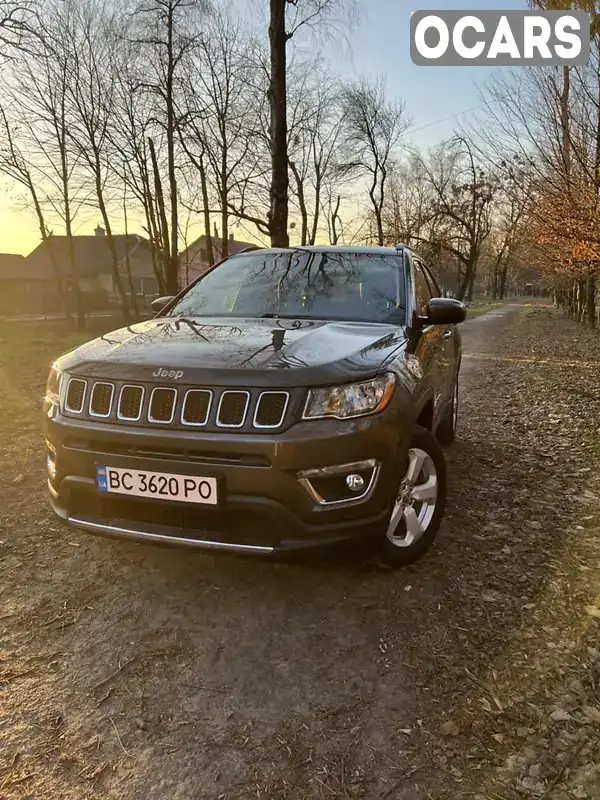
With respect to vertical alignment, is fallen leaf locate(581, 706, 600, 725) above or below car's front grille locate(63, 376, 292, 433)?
below

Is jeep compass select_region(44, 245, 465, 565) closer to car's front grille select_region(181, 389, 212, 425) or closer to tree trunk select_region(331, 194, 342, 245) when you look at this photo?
car's front grille select_region(181, 389, 212, 425)

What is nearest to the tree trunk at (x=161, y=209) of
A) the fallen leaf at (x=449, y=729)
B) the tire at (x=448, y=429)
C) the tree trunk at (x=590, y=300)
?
the tree trunk at (x=590, y=300)

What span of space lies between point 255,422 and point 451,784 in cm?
147

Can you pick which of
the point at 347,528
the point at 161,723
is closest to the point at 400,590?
the point at 347,528

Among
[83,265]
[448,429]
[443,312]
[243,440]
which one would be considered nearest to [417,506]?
[443,312]

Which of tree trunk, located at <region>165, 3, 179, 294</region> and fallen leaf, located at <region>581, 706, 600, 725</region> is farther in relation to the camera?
tree trunk, located at <region>165, 3, 179, 294</region>

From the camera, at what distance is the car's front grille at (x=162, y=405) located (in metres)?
2.66

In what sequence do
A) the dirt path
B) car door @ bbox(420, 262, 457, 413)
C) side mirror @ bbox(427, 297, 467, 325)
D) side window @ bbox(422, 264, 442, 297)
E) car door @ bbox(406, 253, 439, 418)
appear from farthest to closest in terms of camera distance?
side window @ bbox(422, 264, 442, 297)
car door @ bbox(420, 262, 457, 413)
side mirror @ bbox(427, 297, 467, 325)
car door @ bbox(406, 253, 439, 418)
the dirt path

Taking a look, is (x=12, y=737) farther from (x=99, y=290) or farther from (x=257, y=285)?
(x=99, y=290)

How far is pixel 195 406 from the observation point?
263 centimetres

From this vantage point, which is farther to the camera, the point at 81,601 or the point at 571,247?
the point at 571,247

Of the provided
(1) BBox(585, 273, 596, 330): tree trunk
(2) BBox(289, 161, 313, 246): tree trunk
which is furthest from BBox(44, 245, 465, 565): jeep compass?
(2) BBox(289, 161, 313, 246): tree trunk

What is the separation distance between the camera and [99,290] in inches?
2144

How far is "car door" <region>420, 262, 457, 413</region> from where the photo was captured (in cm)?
450
